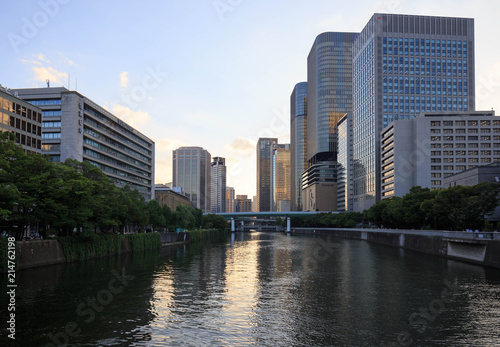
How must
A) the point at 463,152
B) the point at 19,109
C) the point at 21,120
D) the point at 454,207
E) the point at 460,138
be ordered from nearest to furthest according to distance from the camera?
1. the point at 454,207
2. the point at 19,109
3. the point at 21,120
4. the point at 463,152
5. the point at 460,138

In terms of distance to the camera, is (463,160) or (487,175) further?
(463,160)

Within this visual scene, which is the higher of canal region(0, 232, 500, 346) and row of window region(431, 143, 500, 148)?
row of window region(431, 143, 500, 148)

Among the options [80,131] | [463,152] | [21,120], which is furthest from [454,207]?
[463,152]

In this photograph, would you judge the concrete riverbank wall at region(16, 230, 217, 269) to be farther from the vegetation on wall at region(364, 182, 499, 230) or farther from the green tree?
the vegetation on wall at region(364, 182, 499, 230)

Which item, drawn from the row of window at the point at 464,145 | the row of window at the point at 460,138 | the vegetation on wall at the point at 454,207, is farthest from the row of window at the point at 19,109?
the row of window at the point at 460,138

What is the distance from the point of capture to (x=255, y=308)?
34094 mm

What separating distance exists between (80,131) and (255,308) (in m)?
102

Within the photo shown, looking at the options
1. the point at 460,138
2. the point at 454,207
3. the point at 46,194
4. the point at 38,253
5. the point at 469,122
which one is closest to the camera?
the point at 38,253

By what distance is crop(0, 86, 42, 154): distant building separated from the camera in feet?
303

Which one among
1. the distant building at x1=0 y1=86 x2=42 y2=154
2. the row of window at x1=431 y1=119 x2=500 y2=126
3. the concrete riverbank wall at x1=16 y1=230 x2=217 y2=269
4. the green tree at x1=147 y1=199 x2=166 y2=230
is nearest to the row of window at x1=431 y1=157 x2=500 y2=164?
the row of window at x1=431 y1=119 x2=500 y2=126

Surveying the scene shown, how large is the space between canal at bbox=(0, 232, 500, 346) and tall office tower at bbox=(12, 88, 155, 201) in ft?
230

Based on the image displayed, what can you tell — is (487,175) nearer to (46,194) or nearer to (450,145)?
(450,145)

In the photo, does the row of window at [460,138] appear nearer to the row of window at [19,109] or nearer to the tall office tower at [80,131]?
the tall office tower at [80,131]

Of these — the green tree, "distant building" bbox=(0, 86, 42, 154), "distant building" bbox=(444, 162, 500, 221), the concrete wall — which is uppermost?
"distant building" bbox=(0, 86, 42, 154)
